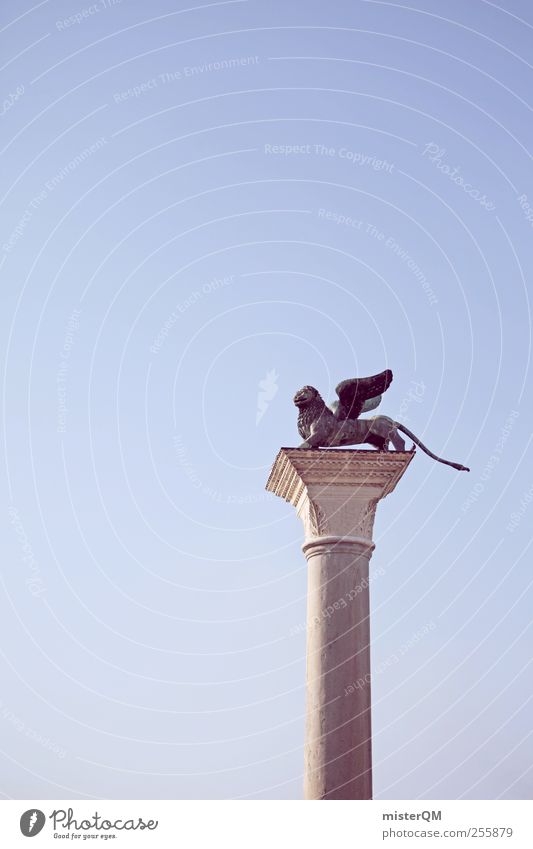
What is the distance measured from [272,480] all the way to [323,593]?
86.7 inches

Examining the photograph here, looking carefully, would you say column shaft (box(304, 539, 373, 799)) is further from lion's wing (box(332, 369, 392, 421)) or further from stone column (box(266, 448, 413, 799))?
lion's wing (box(332, 369, 392, 421))

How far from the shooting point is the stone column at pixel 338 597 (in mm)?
13891

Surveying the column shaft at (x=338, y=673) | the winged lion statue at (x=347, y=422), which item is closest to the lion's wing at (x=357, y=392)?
the winged lion statue at (x=347, y=422)

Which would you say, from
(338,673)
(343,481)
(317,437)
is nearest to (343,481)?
(343,481)

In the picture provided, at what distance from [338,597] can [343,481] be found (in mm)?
1627

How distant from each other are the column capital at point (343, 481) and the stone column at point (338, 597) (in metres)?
0.01

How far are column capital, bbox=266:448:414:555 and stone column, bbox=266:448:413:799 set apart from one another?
1 centimetres

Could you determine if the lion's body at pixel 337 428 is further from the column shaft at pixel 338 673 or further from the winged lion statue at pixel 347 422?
the column shaft at pixel 338 673

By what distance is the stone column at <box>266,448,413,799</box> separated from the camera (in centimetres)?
1389

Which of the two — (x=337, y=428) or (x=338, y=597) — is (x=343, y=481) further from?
(x=338, y=597)

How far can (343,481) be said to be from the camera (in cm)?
1527

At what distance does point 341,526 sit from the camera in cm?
1505

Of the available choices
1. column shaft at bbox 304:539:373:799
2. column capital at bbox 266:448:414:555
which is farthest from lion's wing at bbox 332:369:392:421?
column shaft at bbox 304:539:373:799
